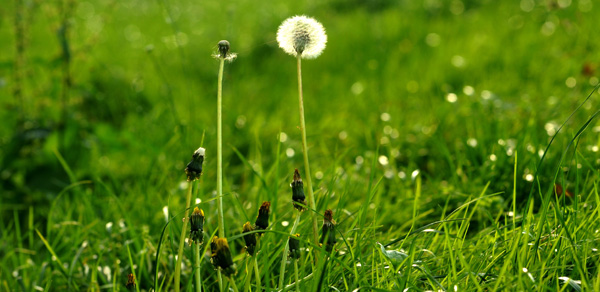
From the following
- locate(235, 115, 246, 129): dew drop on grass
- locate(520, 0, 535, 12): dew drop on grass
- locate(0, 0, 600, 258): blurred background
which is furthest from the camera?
locate(520, 0, 535, 12): dew drop on grass

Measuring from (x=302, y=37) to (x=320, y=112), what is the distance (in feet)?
7.27

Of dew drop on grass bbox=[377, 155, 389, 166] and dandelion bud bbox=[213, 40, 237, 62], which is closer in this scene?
dandelion bud bbox=[213, 40, 237, 62]

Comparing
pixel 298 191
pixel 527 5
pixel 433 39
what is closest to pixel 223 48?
pixel 298 191

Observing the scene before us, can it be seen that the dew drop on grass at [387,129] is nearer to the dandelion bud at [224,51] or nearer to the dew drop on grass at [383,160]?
the dew drop on grass at [383,160]

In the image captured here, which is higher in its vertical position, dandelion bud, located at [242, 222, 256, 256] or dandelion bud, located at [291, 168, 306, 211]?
dandelion bud, located at [291, 168, 306, 211]

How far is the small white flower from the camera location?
1192mm

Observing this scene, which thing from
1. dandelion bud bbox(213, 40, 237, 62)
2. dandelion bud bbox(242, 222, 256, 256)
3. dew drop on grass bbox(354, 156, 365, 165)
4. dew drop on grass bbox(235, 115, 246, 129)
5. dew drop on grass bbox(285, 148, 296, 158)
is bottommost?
dew drop on grass bbox(354, 156, 365, 165)

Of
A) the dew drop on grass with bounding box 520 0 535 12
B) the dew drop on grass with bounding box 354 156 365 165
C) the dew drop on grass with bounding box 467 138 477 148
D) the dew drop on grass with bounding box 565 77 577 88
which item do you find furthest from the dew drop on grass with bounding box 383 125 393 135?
the dew drop on grass with bounding box 520 0 535 12

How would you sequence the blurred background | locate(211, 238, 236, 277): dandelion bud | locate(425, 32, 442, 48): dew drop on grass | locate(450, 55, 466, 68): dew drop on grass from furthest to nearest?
locate(425, 32, 442, 48): dew drop on grass
locate(450, 55, 466, 68): dew drop on grass
the blurred background
locate(211, 238, 236, 277): dandelion bud

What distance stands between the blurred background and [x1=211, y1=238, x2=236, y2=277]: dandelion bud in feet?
1.35

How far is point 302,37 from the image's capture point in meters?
1.19

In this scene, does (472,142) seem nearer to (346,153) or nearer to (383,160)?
(383,160)

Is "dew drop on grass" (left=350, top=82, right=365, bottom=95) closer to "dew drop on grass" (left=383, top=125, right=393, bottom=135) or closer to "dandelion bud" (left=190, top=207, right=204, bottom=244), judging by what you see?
"dew drop on grass" (left=383, top=125, right=393, bottom=135)

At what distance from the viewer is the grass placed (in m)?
1.41
